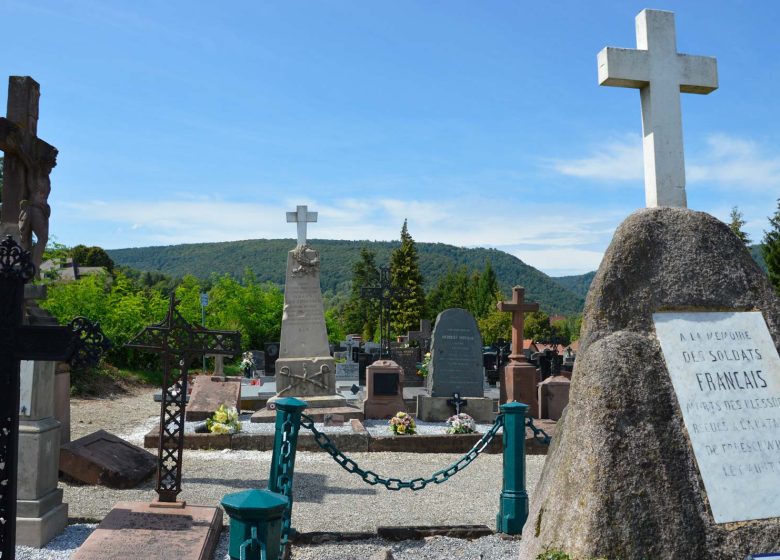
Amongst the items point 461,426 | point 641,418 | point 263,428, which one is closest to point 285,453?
point 641,418

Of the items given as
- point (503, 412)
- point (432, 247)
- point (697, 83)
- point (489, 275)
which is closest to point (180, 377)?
point (503, 412)

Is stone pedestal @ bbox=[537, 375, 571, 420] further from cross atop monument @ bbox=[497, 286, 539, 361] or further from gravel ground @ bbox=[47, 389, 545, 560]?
gravel ground @ bbox=[47, 389, 545, 560]

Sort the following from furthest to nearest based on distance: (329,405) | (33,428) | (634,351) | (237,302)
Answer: (237,302) < (329,405) < (33,428) < (634,351)

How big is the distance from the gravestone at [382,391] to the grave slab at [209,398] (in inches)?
101

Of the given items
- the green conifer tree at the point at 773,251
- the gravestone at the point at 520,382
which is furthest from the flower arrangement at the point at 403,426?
the green conifer tree at the point at 773,251

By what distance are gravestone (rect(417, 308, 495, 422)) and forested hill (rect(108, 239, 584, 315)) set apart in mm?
120150

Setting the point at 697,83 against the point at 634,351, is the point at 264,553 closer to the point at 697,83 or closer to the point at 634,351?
the point at 634,351

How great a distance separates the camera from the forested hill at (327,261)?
149 metres

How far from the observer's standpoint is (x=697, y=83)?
4.75 m

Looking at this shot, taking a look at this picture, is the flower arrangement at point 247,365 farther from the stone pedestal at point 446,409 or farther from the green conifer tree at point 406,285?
the green conifer tree at point 406,285

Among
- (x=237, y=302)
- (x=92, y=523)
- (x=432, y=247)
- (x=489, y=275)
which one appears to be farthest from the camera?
(x=432, y=247)

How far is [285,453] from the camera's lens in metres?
4.94

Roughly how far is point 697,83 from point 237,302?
3166 centimetres

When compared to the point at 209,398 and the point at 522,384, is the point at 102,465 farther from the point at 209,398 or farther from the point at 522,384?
the point at 522,384
